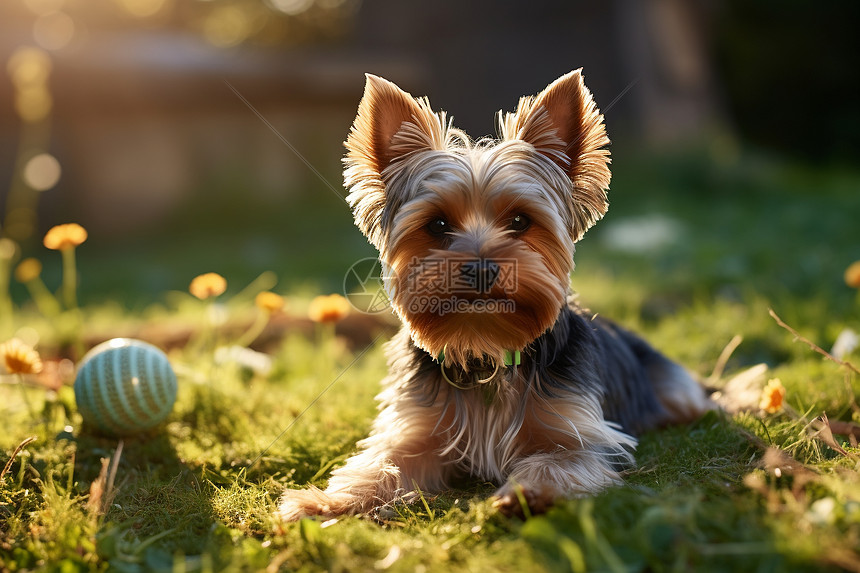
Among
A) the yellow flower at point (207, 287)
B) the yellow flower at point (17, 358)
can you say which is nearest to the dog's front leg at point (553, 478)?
the yellow flower at point (207, 287)

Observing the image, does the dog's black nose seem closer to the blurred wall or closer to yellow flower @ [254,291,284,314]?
yellow flower @ [254,291,284,314]

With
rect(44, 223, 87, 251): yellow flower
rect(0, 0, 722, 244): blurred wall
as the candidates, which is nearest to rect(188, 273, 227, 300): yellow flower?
rect(44, 223, 87, 251): yellow flower

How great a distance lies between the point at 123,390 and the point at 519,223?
2347mm

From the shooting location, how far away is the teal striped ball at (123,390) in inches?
163

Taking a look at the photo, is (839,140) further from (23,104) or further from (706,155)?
(23,104)

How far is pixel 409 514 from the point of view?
10.9 feet

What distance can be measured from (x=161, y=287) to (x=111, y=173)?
15.3 ft

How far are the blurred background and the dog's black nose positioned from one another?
482cm

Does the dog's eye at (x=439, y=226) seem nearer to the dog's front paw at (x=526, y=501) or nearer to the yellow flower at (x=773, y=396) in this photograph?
the dog's front paw at (x=526, y=501)

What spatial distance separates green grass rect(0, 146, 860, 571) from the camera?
103 inches

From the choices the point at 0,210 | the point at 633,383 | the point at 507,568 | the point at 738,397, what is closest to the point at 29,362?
the point at 507,568

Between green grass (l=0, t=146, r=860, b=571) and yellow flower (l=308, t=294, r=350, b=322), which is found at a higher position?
yellow flower (l=308, t=294, r=350, b=322)

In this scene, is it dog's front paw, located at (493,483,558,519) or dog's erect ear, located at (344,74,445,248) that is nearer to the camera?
dog's front paw, located at (493,483,558,519)

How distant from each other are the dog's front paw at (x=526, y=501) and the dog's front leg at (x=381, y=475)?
0.62 m
